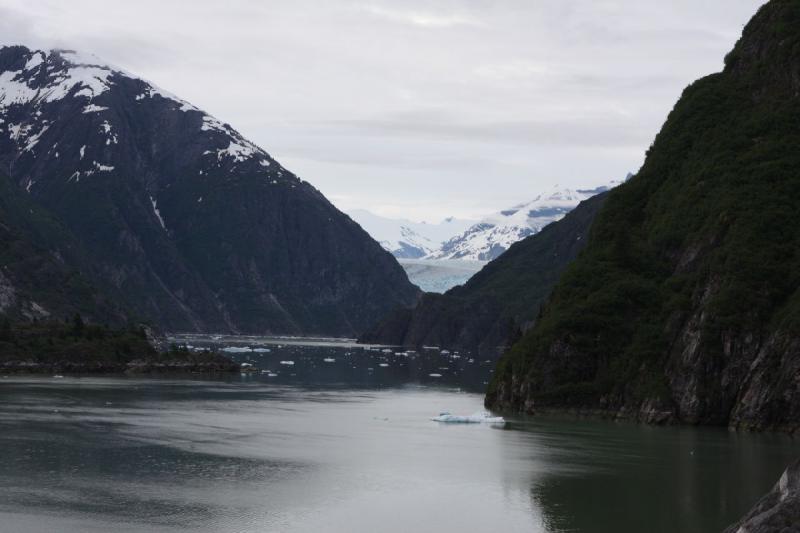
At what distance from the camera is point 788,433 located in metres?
110

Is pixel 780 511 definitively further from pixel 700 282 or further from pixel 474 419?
pixel 700 282

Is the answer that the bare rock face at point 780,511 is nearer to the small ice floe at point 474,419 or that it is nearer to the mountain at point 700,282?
the mountain at point 700,282

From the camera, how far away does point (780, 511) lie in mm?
45656

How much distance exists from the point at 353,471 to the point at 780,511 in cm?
4864

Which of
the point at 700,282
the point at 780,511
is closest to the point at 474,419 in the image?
the point at 700,282

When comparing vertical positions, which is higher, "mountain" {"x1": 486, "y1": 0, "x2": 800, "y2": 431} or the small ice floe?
"mountain" {"x1": 486, "y1": 0, "x2": 800, "y2": 431}

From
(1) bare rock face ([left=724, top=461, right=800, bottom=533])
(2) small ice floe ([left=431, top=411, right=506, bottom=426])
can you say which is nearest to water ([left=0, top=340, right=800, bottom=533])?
(2) small ice floe ([left=431, top=411, right=506, bottom=426])

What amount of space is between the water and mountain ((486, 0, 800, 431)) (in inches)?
221

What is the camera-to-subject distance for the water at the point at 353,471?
232 ft

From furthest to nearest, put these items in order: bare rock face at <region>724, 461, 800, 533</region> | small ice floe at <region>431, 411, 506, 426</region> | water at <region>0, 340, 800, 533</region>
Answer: small ice floe at <region>431, 411, 506, 426</region>, water at <region>0, 340, 800, 533</region>, bare rock face at <region>724, 461, 800, 533</region>

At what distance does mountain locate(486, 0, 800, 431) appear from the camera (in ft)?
390

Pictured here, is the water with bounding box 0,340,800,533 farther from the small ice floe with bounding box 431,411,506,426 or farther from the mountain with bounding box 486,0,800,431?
the mountain with bounding box 486,0,800,431

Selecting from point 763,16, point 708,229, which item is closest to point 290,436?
point 708,229

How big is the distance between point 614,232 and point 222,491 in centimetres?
8322
